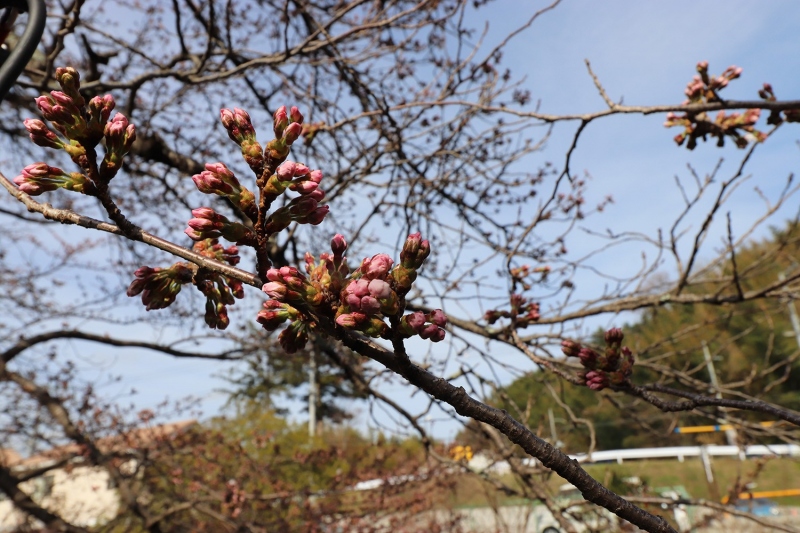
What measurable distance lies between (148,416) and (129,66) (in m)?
3.85

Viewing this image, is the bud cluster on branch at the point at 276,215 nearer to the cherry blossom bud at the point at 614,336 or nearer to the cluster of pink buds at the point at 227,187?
the cluster of pink buds at the point at 227,187

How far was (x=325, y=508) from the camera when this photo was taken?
6.16 m

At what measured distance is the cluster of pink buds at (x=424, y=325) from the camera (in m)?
0.72

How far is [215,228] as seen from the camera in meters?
0.80

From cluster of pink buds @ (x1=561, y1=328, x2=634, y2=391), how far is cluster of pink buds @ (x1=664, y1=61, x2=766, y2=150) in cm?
161

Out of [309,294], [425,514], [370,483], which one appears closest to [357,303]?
[309,294]

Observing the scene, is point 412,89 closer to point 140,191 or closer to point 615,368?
point 140,191

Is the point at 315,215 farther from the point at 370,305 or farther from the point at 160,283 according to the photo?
the point at 160,283

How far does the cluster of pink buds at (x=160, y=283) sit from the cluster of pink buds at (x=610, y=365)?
0.95 meters

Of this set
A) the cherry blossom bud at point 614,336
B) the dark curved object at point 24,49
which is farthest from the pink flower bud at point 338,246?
the cherry blossom bud at point 614,336

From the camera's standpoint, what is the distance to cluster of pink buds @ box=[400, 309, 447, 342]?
724mm

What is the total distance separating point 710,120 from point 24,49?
2.71 m

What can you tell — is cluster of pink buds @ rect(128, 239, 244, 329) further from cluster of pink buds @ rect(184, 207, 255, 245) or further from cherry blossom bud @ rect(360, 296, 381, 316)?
cherry blossom bud @ rect(360, 296, 381, 316)

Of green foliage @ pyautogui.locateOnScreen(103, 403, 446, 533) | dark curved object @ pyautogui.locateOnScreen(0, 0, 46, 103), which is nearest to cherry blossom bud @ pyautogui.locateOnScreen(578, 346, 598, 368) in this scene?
dark curved object @ pyautogui.locateOnScreen(0, 0, 46, 103)
